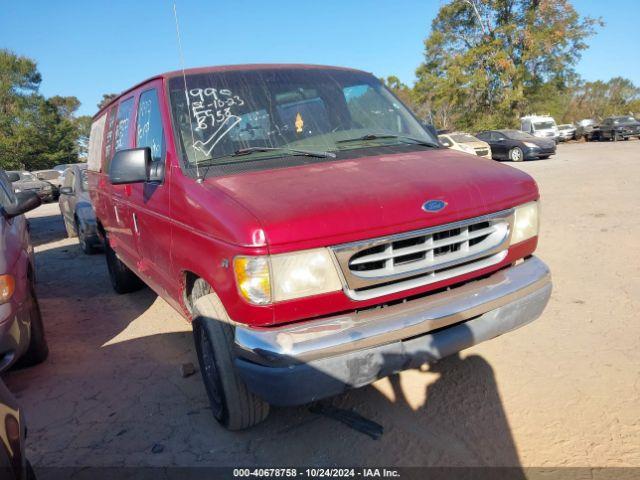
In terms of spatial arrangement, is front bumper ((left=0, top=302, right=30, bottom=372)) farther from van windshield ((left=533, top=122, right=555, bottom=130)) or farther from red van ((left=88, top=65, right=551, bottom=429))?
van windshield ((left=533, top=122, right=555, bottom=130))

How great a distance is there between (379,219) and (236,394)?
4.00 feet

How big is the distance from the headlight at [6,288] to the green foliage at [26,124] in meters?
41.1

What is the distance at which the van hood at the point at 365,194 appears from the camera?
2.21 metres

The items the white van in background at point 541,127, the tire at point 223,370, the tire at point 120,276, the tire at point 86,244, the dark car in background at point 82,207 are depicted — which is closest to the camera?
the tire at point 223,370

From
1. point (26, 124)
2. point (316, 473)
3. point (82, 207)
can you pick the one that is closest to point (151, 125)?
point (316, 473)

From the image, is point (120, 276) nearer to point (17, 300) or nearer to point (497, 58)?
point (17, 300)

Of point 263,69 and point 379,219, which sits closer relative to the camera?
point 379,219

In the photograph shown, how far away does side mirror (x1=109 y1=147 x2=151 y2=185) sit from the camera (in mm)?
2920

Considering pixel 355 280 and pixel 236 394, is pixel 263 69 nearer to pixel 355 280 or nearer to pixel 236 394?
pixel 355 280

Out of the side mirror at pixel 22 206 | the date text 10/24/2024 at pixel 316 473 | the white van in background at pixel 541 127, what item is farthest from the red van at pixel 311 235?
the white van in background at pixel 541 127

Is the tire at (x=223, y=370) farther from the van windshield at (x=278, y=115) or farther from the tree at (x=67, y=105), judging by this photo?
the tree at (x=67, y=105)

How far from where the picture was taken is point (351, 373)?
86.9 inches

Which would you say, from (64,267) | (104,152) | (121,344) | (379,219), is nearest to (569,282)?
(379,219)

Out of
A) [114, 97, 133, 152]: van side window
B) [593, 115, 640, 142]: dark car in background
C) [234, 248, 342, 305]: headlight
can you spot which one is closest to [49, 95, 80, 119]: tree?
[593, 115, 640, 142]: dark car in background
